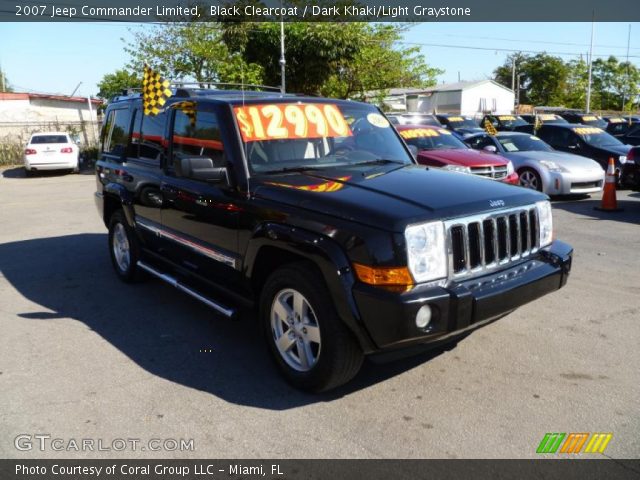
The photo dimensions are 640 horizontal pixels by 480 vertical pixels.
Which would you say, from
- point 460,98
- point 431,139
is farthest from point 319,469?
point 460,98

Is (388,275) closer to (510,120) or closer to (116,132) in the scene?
(116,132)

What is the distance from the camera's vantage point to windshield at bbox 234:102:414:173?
4.22m

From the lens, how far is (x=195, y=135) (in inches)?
182

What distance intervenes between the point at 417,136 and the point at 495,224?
8027 mm

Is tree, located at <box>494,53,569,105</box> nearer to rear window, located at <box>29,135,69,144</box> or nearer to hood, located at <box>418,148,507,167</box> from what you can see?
rear window, located at <box>29,135,69,144</box>

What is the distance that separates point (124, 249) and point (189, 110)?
224 cm

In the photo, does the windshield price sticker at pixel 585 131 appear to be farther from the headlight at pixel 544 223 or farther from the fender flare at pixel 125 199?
the fender flare at pixel 125 199

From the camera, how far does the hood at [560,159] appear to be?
454 inches

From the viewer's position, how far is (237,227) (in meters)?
4.05

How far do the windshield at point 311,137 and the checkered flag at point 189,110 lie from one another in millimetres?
538

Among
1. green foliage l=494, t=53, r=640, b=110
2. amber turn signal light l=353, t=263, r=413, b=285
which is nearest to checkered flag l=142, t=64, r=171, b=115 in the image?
amber turn signal light l=353, t=263, r=413, b=285

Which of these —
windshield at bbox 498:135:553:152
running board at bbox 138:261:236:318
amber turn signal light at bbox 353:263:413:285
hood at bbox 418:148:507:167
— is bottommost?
running board at bbox 138:261:236:318

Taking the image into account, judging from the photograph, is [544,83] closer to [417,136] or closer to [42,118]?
[42,118]

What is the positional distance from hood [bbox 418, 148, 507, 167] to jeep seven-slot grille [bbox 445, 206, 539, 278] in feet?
20.9
